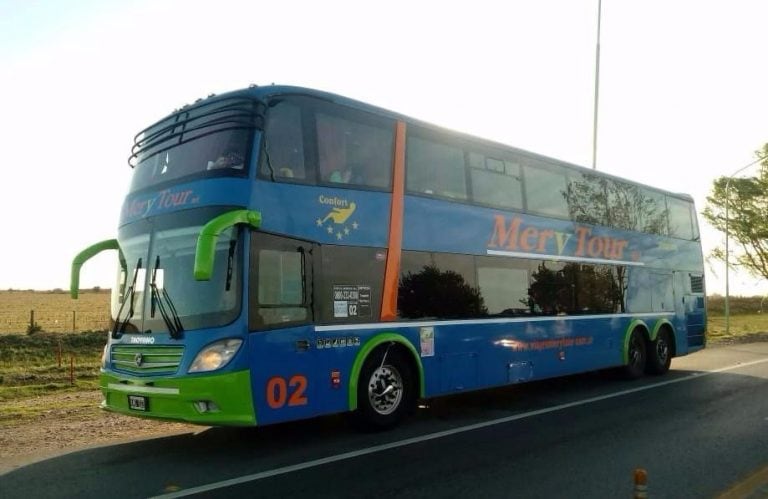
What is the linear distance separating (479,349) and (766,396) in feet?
16.8

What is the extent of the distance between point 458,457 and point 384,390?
170cm

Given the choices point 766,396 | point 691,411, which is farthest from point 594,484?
point 766,396

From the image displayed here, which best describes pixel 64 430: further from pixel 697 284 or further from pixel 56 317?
pixel 56 317

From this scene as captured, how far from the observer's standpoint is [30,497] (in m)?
5.68

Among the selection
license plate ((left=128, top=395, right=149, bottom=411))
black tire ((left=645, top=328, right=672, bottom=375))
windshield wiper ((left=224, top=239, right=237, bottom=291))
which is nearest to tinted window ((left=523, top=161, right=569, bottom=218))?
black tire ((left=645, top=328, right=672, bottom=375))

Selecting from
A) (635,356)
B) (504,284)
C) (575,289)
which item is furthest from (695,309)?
(504,284)

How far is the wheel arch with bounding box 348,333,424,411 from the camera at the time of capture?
7.86 meters

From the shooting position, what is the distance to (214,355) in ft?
22.4

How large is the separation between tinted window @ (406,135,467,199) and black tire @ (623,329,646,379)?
6148 mm

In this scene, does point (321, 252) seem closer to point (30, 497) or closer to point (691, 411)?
point (30, 497)

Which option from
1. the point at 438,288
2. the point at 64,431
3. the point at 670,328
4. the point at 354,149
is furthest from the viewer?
the point at 670,328

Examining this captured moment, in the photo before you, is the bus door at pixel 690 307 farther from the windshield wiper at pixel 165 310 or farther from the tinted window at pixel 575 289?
the windshield wiper at pixel 165 310

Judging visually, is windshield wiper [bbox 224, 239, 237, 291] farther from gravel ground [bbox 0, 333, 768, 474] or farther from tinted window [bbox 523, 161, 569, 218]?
tinted window [bbox 523, 161, 569, 218]

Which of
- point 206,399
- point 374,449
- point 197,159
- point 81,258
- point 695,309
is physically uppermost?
point 197,159
